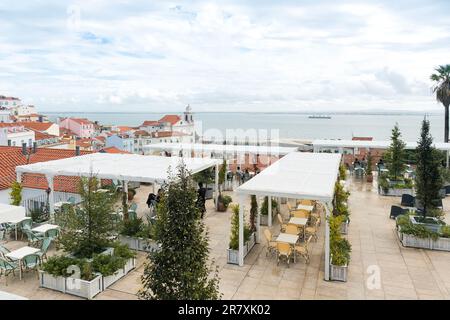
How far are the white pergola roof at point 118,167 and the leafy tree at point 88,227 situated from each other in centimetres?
211

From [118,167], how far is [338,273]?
8554mm

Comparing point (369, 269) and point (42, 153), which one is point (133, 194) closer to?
point (42, 153)

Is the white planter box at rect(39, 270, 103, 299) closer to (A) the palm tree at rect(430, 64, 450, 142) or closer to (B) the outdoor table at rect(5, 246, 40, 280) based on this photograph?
(B) the outdoor table at rect(5, 246, 40, 280)

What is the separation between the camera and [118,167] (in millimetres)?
13367

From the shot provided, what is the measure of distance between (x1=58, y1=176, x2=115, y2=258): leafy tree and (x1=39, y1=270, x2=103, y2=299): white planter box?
2.69 feet

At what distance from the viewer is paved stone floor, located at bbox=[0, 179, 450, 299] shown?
25.8 ft

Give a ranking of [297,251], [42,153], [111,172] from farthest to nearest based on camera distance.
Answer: [42,153], [111,172], [297,251]

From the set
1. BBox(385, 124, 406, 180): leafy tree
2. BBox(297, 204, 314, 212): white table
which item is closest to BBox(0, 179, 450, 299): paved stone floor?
BBox(297, 204, 314, 212): white table

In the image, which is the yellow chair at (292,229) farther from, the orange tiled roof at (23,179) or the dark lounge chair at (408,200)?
the orange tiled roof at (23,179)

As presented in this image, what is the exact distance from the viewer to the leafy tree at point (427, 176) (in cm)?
1154

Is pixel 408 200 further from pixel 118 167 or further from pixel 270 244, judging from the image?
pixel 118 167

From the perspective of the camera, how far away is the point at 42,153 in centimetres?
2152
